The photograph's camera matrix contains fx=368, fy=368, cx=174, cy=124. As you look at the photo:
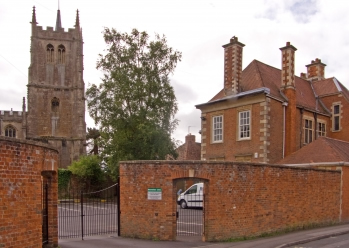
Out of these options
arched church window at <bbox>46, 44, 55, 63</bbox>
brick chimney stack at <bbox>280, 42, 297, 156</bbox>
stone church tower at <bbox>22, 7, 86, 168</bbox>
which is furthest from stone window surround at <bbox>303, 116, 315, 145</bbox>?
arched church window at <bbox>46, 44, 55, 63</bbox>

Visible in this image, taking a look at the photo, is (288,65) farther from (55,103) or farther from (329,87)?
(55,103)

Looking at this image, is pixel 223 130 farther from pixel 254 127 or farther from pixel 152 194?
pixel 152 194

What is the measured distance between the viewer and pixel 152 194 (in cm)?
1327

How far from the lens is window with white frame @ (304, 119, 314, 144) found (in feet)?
87.9

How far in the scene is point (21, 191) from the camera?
26.1 feet

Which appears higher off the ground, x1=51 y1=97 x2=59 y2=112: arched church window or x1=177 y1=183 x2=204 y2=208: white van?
x1=51 y1=97 x2=59 y2=112: arched church window

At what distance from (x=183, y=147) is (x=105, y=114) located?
37.7 feet

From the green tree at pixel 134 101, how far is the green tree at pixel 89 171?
4.19m

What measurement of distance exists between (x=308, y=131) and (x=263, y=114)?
5.44m

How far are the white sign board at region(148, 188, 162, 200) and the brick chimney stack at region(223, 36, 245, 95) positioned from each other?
1391 cm

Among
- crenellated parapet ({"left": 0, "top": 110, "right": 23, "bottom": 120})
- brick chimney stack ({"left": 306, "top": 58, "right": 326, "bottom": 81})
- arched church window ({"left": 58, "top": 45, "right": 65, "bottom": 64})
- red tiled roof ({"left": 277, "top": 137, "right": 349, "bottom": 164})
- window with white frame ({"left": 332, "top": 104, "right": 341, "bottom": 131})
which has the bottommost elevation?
red tiled roof ({"left": 277, "top": 137, "right": 349, "bottom": 164})

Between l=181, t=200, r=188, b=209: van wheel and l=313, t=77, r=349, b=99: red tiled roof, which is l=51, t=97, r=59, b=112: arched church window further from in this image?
l=313, t=77, r=349, b=99: red tiled roof

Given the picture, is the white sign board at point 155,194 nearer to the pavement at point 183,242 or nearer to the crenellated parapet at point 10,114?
the pavement at point 183,242

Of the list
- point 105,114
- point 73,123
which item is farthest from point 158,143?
point 73,123
